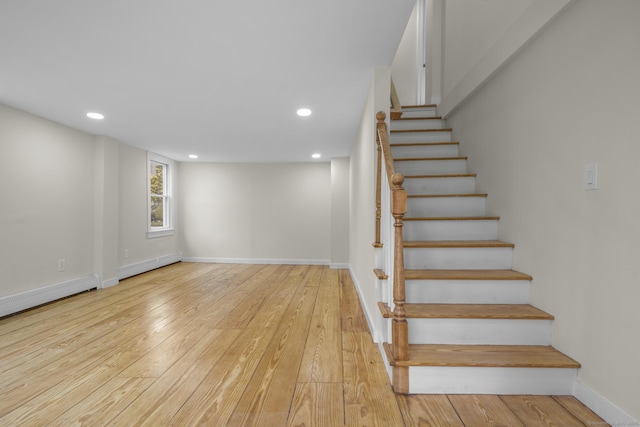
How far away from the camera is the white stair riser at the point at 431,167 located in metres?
2.99

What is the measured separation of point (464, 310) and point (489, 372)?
1.13 ft

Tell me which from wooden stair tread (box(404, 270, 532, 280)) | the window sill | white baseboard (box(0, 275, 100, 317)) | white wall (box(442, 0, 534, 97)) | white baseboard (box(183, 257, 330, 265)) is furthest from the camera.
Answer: white baseboard (box(183, 257, 330, 265))

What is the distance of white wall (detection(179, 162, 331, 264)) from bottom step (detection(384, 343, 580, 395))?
4.41m

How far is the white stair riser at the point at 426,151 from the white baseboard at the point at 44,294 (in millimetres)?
4185

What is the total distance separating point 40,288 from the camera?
333cm

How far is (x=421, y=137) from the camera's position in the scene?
11.2ft

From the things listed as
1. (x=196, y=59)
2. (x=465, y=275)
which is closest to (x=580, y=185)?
(x=465, y=275)

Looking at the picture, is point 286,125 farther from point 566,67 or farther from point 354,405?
point 354,405

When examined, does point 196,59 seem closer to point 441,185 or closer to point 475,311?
point 441,185

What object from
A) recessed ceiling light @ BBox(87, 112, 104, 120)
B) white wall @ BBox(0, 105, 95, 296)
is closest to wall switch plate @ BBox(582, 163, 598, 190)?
recessed ceiling light @ BBox(87, 112, 104, 120)

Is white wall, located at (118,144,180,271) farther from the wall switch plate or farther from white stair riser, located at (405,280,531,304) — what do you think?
the wall switch plate

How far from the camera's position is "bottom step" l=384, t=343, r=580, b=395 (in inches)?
61.2

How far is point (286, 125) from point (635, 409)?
3530mm

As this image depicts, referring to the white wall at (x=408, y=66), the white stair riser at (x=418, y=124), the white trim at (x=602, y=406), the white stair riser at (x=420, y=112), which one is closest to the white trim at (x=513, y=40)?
the white stair riser at (x=418, y=124)
